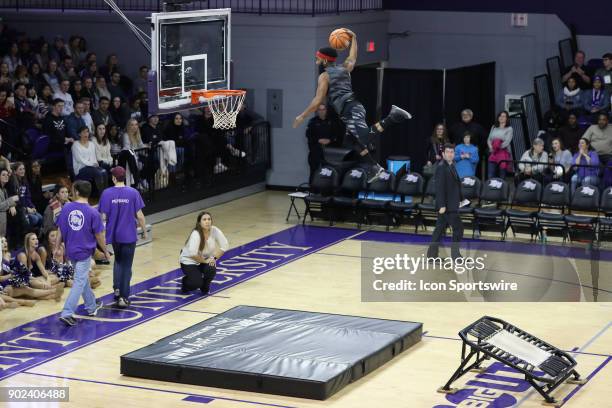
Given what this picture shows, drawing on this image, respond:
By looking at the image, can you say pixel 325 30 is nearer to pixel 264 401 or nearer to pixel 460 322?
pixel 460 322

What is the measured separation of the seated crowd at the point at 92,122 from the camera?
745 inches

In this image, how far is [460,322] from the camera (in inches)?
581

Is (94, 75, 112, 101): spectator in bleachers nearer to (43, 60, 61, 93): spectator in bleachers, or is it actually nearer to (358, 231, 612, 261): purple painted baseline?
(43, 60, 61, 93): spectator in bleachers

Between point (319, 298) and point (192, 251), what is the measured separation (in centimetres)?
188

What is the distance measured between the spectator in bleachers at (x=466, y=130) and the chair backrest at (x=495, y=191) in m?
2.45

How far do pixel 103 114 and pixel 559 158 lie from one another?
835 cm

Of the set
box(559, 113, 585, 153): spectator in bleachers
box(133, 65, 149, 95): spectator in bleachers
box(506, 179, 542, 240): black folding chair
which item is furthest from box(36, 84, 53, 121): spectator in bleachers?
box(559, 113, 585, 153): spectator in bleachers

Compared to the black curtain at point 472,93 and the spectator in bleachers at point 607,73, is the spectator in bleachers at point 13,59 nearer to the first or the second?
the black curtain at point 472,93

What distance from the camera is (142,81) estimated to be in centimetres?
2373

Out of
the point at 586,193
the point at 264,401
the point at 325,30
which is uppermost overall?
the point at 325,30

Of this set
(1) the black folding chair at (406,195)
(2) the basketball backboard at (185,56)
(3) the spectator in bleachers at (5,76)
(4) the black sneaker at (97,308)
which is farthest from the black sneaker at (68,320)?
(1) the black folding chair at (406,195)

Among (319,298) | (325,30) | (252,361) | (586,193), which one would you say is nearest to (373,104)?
(325,30)

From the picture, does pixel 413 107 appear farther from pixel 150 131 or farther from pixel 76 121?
pixel 76 121

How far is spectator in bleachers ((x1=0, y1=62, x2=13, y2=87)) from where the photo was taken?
65.4 feet
